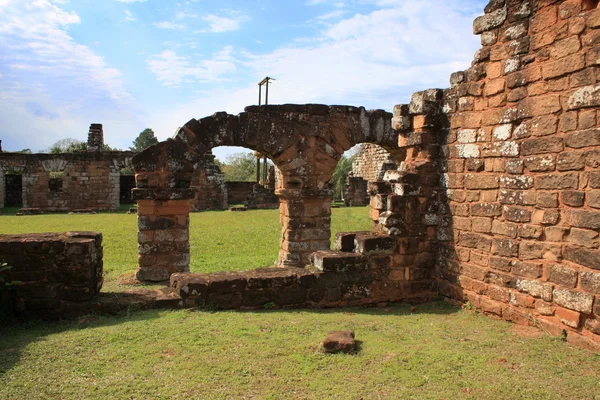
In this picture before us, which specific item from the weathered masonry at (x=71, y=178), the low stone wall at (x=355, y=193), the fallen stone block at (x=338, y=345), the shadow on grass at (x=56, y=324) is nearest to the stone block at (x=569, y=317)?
the fallen stone block at (x=338, y=345)

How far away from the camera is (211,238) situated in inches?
564

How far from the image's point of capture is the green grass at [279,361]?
11.6ft

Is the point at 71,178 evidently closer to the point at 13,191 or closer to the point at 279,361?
the point at 13,191

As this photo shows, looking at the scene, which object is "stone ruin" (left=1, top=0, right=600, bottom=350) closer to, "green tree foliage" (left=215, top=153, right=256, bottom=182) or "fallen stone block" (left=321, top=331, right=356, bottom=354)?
"fallen stone block" (left=321, top=331, right=356, bottom=354)

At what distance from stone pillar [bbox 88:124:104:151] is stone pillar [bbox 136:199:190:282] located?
21.2 m

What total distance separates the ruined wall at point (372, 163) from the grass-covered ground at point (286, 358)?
22415mm

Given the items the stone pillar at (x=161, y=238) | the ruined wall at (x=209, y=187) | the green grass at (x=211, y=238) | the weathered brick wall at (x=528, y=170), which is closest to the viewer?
the weathered brick wall at (x=528, y=170)

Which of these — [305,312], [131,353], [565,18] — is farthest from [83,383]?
[565,18]

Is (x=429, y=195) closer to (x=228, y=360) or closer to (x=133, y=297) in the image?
(x=228, y=360)

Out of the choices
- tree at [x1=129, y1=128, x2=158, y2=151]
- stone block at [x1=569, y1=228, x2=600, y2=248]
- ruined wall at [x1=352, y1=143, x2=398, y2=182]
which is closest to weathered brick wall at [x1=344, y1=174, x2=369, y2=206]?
ruined wall at [x1=352, y1=143, x2=398, y2=182]

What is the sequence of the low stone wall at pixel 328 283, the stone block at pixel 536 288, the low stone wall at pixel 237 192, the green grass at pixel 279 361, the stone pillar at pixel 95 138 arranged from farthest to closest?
1. the low stone wall at pixel 237 192
2. the stone pillar at pixel 95 138
3. the low stone wall at pixel 328 283
4. the stone block at pixel 536 288
5. the green grass at pixel 279 361

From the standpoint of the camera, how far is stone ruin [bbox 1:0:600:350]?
4.46m

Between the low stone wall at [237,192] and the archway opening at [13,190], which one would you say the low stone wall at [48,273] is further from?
the archway opening at [13,190]

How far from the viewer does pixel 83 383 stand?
3635mm
